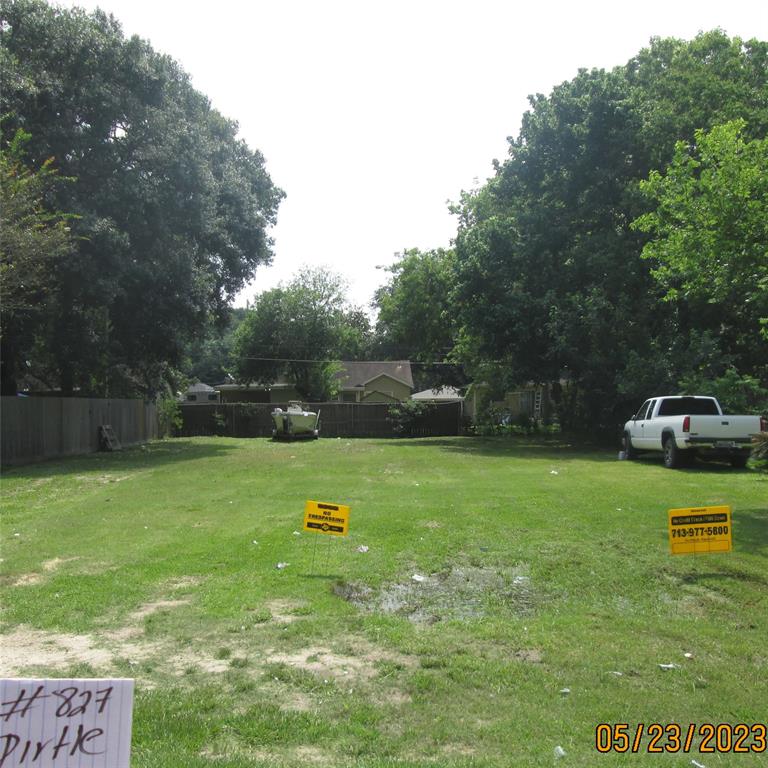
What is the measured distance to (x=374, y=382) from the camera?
6016 cm

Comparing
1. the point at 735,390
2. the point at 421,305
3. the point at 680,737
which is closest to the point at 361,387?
the point at 421,305

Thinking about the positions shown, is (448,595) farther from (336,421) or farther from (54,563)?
(336,421)

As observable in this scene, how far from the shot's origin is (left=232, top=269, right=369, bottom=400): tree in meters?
53.3

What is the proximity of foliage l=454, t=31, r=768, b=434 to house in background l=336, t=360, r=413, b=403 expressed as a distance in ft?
95.2

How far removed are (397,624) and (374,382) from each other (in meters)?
54.4

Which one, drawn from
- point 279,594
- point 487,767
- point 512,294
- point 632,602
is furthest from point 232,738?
point 512,294

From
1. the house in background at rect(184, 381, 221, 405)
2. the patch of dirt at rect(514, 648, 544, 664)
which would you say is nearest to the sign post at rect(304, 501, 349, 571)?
the patch of dirt at rect(514, 648, 544, 664)

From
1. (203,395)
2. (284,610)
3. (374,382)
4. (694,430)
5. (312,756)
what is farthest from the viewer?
Result: (203,395)

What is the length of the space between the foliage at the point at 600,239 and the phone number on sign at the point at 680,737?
20.2 meters

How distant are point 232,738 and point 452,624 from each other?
2346 mm

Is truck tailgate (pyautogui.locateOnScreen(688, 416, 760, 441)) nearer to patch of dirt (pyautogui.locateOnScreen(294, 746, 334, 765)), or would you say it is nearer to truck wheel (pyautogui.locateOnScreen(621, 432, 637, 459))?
truck wheel (pyautogui.locateOnScreen(621, 432, 637, 459))

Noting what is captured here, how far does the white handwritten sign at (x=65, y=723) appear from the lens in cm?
282

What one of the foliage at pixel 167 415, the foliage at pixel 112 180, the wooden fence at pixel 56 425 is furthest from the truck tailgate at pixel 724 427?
the foliage at pixel 167 415

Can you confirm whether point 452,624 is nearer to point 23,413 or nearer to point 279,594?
point 279,594
